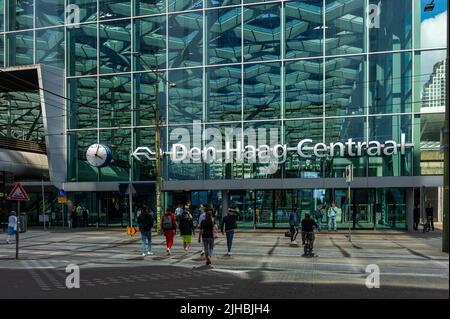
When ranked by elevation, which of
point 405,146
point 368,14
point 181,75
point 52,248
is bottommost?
point 52,248

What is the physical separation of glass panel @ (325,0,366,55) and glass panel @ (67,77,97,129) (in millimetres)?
16391

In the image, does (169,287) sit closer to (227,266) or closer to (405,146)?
(227,266)

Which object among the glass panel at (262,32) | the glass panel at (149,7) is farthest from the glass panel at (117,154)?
the glass panel at (262,32)

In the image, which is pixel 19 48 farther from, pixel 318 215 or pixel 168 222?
pixel 168 222

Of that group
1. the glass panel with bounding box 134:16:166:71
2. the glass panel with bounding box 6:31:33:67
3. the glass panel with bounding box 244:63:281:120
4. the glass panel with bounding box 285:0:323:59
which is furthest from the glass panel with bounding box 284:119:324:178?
the glass panel with bounding box 6:31:33:67

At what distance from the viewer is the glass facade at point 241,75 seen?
29.1 m

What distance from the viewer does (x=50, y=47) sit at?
116ft

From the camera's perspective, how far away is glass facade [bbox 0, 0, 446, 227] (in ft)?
95.5

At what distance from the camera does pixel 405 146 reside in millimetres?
28438

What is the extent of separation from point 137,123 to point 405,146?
1722 centimetres

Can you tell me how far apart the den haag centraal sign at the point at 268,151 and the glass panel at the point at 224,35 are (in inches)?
219

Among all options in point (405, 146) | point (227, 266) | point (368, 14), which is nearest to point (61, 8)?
point (368, 14)

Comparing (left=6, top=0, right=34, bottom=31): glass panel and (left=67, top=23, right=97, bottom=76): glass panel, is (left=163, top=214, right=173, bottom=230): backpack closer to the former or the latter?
(left=67, top=23, right=97, bottom=76): glass panel

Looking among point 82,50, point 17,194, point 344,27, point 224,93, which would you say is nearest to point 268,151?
point 224,93
